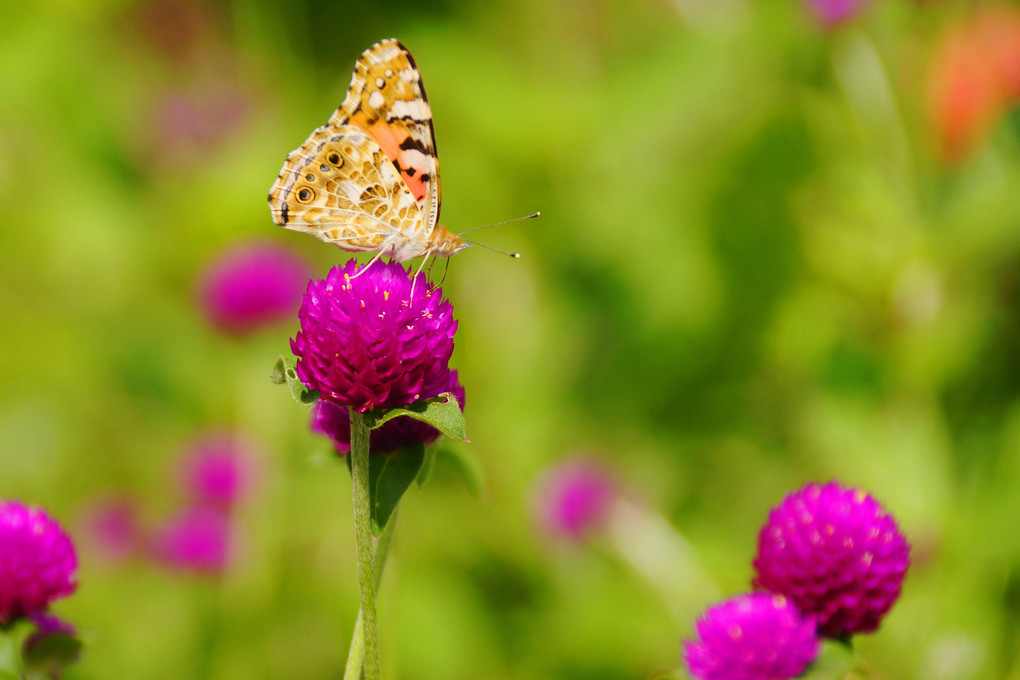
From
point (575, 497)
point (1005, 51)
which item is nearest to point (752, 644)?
point (575, 497)

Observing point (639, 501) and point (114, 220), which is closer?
point (639, 501)

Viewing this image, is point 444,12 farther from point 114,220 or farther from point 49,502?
point 49,502

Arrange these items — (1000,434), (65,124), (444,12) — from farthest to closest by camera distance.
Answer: (444,12) → (65,124) → (1000,434)

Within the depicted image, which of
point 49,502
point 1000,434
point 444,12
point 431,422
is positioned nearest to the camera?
point 431,422

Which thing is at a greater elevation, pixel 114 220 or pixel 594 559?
pixel 114 220

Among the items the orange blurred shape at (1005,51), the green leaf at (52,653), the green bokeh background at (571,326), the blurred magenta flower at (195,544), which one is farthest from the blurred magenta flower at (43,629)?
the orange blurred shape at (1005,51)

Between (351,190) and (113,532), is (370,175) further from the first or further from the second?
(113,532)

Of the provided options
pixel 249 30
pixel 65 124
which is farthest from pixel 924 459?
pixel 65 124
